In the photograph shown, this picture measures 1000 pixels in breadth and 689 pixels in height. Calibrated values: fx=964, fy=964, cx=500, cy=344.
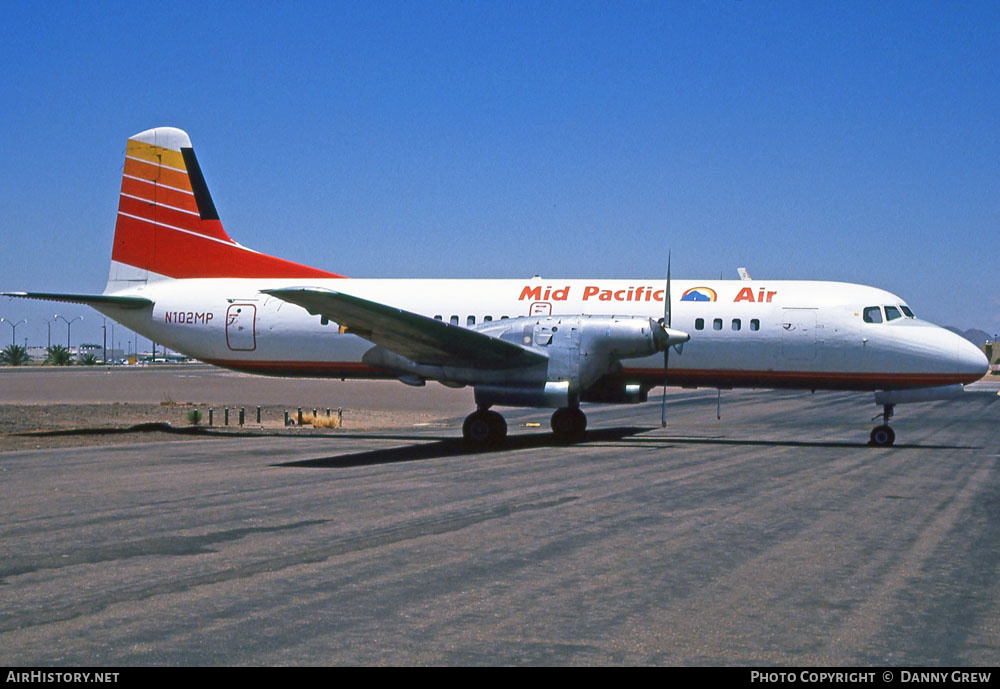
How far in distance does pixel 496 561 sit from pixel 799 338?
16092mm

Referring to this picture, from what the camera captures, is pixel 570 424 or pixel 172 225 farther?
pixel 172 225

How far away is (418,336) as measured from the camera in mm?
21016

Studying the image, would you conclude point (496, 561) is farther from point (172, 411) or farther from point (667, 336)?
point (172, 411)

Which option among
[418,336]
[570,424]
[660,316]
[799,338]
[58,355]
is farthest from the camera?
[58,355]

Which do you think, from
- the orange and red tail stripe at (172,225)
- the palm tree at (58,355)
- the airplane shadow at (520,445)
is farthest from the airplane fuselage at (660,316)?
the palm tree at (58,355)

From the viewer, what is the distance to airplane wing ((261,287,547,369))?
19.4m

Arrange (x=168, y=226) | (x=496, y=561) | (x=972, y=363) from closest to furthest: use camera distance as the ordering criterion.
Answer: (x=496, y=561) < (x=972, y=363) < (x=168, y=226)

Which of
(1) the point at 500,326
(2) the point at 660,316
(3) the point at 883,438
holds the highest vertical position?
(2) the point at 660,316

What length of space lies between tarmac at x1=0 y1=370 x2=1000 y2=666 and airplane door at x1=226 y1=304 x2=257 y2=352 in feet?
23.2

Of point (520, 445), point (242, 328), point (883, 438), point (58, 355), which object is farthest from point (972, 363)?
point (58, 355)

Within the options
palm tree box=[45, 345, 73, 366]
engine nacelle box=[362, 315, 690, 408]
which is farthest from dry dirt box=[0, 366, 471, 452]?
palm tree box=[45, 345, 73, 366]

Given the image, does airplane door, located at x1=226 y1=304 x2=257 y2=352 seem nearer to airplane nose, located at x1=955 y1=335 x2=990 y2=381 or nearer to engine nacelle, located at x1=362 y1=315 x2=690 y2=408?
engine nacelle, located at x1=362 y1=315 x2=690 y2=408
